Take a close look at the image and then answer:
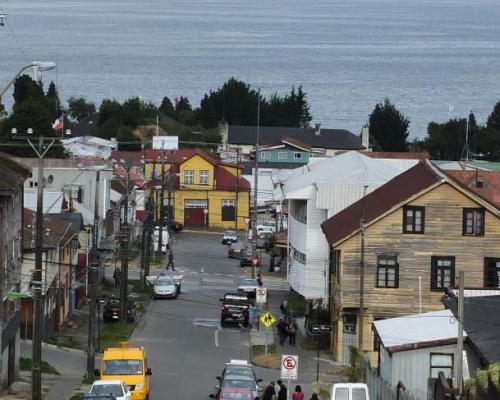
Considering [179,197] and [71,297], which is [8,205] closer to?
[71,297]

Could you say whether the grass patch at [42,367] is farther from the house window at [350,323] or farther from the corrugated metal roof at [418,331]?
the house window at [350,323]

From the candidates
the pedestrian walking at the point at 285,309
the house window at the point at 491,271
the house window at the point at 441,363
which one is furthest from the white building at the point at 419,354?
the pedestrian walking at the point at 285,309

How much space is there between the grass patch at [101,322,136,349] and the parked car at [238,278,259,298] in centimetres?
954

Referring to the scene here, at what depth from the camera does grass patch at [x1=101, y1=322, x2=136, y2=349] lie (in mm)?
54281

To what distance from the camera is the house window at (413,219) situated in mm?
53156

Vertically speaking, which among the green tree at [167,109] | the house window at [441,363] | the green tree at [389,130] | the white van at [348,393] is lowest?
the white van at [348,393]

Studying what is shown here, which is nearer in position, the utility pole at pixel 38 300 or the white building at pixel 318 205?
the utility pole at pixel 38 300

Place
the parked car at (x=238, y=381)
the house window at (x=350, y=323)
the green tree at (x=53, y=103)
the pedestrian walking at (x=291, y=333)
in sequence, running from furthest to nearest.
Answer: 1. the green tree at (x=53, y=103)
2. the pedestrian walking at (x=291, y=333)
3. the house window at (x=350, y=323)
4. the parked car at (x=238, y=381)

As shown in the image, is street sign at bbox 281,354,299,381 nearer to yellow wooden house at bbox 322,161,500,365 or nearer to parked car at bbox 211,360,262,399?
parked car at bbox 211,360,262,399

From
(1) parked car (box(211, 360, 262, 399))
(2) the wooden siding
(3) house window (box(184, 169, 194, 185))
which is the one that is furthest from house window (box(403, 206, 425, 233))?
(3) house window (box(184, 169, 194, 185))

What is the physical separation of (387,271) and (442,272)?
6.29 feet

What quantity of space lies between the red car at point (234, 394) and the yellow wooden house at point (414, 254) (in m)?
14.0

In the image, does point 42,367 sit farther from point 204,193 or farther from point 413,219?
point 204,193

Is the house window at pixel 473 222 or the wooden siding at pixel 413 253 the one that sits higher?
the house window at pixel 473 222
